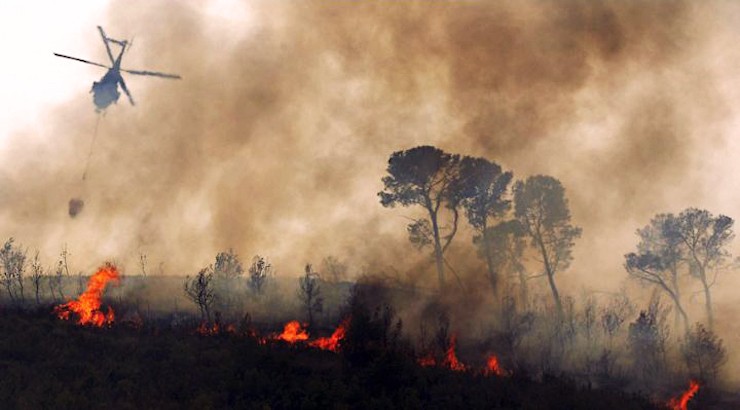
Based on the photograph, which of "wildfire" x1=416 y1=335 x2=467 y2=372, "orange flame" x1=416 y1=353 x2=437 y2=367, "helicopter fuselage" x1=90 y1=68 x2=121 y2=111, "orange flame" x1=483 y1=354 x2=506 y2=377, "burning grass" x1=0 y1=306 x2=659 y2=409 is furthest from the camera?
"helicopter fuselage" x1=90 y1=68 x2=121 y2=111

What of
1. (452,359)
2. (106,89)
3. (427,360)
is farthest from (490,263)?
(106,89)

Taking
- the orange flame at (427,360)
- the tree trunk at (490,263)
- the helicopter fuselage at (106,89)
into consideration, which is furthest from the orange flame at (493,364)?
the helicopter fuselage at (106,89)

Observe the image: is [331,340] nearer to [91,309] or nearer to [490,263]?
[490,263]

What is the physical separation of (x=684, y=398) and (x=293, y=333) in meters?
31.0

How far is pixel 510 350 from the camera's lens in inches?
1871

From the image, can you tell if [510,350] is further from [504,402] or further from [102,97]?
[102,97]

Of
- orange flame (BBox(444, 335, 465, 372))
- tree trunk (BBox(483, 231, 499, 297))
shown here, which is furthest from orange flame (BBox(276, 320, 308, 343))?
tree trunk (BBox(483, 231, 499, 297))

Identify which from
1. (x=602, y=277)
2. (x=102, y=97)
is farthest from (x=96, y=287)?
(x=602, y=277)

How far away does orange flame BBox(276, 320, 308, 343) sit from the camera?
4346 centimetres

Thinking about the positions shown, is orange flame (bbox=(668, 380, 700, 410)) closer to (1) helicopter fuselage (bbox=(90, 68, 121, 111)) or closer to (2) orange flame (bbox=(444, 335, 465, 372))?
(2) orange flame (bbox=(444, 335, 465, 372))

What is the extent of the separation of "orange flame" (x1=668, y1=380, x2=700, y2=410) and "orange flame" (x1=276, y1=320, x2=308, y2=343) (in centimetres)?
2797

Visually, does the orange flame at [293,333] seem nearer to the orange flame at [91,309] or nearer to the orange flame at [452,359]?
the orange flame at [452,359]

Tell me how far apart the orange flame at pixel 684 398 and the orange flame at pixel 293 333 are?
2797 cm

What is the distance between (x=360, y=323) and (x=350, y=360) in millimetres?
2174
